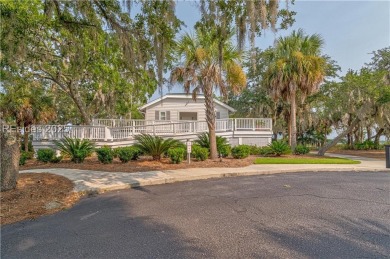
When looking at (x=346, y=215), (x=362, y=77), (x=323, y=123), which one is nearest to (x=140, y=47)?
(x=346, y=215)

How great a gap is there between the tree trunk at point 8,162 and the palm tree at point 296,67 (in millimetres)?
13644

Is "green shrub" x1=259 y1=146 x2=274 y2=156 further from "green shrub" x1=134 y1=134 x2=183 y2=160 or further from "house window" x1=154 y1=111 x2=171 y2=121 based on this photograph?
"house window" x1=154 y1=111 x2=171 y2=121

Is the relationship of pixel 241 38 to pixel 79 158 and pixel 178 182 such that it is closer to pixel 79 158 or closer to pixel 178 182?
pixel 178 182

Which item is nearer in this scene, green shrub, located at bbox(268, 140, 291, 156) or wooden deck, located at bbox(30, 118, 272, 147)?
green shrub, located at bbox(268, 140, 291, 156)

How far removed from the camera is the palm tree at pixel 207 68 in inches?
405

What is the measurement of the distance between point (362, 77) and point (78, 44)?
15.7 meters

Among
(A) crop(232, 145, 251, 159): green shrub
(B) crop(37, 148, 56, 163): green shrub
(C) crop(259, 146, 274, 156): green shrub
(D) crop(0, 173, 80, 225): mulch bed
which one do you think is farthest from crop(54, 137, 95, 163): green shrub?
(C) crop(259, 146, 274, 156): green shrub

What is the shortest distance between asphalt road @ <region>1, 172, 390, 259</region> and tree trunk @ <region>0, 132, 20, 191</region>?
2006 millimetres

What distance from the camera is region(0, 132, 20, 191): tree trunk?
548 cm

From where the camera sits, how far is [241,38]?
232 inches

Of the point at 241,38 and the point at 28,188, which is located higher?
the point at 241,38

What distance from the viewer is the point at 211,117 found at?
11.1 m

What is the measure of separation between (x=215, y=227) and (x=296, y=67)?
13.4m

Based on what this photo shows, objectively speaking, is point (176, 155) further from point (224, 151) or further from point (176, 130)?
point (176, 130)
